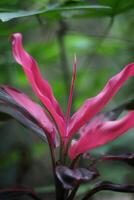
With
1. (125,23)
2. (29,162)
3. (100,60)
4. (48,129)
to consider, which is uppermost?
(48,129)

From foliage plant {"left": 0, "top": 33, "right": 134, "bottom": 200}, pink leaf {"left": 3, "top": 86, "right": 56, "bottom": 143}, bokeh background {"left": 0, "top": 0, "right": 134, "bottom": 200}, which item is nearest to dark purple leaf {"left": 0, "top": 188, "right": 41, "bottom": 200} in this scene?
foliage plant {"left": 0, "top": 33, "right": 134, "bottom": 200}

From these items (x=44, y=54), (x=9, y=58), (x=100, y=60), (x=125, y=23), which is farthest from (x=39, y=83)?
(x=100, y=60)

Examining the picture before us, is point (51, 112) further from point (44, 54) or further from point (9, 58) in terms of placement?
point (44, 54)

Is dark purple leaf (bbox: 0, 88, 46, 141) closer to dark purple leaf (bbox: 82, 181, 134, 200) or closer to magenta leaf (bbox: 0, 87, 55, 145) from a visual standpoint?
magenta leaf (bbox: 0, 87, 55, 145)

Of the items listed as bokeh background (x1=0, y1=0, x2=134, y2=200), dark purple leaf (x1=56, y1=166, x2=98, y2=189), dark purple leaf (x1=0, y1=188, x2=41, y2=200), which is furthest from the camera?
bokeh background (x1=0, y1=0, x2=134, y2=200)

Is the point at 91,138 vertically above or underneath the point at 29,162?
above

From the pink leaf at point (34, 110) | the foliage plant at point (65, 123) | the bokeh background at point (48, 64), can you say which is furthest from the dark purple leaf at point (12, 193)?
the bokeh background at point (48, 64)

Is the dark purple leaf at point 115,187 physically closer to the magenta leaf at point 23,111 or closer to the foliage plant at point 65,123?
the foliage plant at point 65,123

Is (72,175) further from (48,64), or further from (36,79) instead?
(48,64)

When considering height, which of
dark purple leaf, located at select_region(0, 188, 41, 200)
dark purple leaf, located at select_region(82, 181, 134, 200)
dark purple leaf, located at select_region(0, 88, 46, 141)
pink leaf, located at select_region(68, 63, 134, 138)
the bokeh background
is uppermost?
pink leaf, located at select_region(68, 63, 134, 138)
